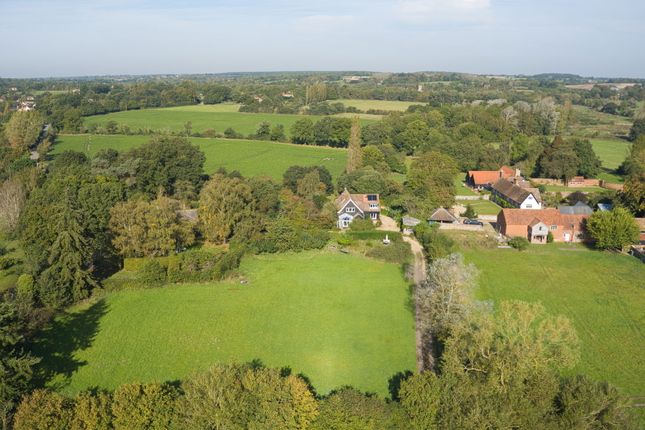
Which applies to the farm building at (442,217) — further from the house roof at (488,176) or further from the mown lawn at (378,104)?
the mown lawn at (378,104)

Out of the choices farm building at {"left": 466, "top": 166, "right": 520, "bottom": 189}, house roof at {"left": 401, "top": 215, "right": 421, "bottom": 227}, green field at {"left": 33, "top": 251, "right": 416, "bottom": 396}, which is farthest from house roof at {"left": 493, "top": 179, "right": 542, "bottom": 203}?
green field at {"left": 33, "top": 251, "right": 416, "bottom": 396}

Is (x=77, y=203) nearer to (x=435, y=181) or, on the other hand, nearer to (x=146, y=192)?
(x=146, y=192)

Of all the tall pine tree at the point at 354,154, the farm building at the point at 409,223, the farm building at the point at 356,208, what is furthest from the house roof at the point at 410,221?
the tall pine tree at the point at 354,154

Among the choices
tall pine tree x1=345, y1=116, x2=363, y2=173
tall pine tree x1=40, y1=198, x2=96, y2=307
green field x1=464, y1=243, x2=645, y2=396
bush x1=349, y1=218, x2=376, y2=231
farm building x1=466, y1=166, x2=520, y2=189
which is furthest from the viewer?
farm building x1=466, y1=166, x2=520, y2=189

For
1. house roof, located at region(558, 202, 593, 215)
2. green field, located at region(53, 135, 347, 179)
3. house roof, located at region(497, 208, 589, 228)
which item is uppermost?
green field, located at region(53, 135, 347, 179)

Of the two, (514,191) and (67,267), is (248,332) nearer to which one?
(67,267)

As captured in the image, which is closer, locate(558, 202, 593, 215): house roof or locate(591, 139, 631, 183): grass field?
locate(558, 202, 593, 215): house roof

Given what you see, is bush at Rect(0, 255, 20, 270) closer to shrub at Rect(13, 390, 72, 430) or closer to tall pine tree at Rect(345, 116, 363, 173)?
shrub at Rect(13, 390, 72, 430)
